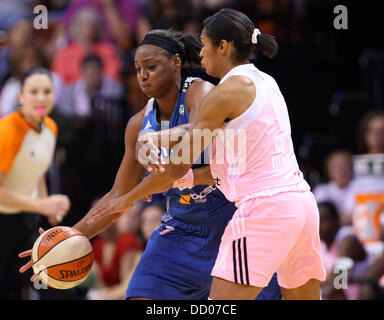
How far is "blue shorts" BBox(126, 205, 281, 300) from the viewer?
4223mm

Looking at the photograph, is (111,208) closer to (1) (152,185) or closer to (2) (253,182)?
(1) (152,185)

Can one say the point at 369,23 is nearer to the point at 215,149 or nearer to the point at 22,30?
the point at 22,30

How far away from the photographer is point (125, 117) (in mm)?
7914

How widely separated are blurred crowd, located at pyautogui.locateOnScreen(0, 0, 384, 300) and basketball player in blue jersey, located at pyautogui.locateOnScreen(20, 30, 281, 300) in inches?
86.7

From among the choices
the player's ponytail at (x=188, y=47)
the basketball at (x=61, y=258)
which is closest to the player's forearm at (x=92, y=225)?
the basketball at (x=61, y=258)

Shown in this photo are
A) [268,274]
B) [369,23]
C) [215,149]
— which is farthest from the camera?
[369,23]

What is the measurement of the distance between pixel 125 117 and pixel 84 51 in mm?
1114

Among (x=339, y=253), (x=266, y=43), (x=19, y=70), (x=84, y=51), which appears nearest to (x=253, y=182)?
(x=266, y=43)

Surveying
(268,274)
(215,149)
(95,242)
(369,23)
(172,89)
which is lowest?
(95,242)

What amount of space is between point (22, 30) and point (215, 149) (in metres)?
5.40

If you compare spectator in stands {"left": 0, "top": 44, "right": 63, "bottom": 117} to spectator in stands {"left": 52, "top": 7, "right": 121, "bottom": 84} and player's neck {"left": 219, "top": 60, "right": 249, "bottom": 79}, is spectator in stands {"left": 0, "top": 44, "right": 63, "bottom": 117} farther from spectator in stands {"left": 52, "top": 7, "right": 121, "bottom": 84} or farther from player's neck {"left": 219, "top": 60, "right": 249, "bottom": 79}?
player's neck {"left": 219, "top": 60, "right": 249, "bottom": 79}

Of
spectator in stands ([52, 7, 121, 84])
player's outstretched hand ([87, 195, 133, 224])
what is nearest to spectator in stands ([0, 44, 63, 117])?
spectator in stands ([52, 7, 121, 84])

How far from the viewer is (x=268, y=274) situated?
3.59 metres
